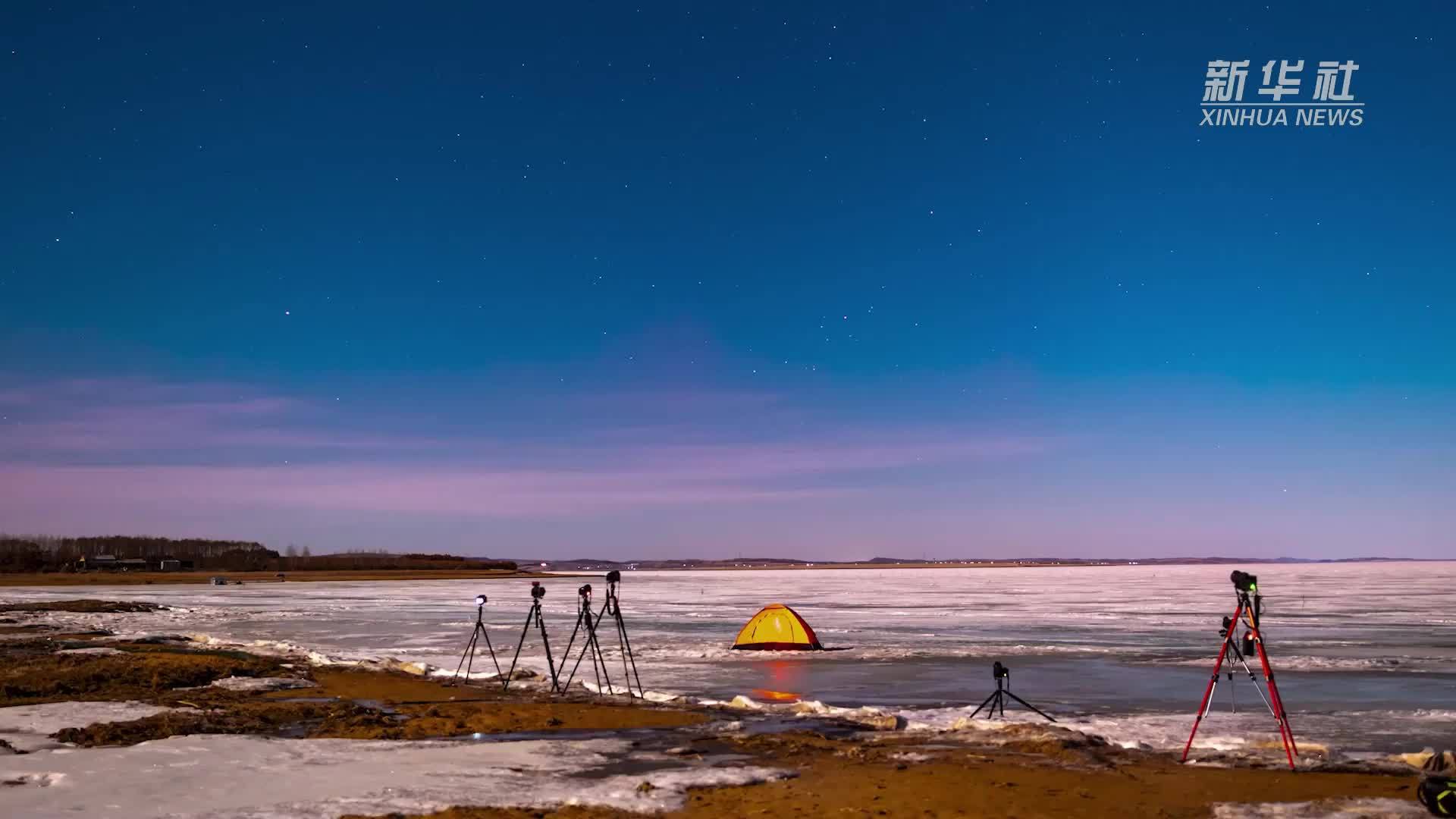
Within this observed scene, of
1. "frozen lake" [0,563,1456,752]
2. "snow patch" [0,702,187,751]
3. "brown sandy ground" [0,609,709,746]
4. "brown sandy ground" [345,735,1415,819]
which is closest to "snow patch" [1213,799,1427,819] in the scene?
"brown sandy ground" [345,735,1415,819]

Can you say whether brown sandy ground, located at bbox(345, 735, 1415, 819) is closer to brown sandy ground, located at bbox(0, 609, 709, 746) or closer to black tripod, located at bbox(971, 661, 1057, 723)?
black tripod, located at bbox(971, 661, 1057, 723)

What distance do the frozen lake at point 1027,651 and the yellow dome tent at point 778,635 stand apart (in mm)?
709

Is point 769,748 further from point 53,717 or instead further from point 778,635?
point 778,635

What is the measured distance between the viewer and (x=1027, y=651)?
83.8 feet

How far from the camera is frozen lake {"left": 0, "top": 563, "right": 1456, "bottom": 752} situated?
596 inches

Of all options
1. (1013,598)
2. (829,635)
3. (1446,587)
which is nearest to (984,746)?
(829,635)

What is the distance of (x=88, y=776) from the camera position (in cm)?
1017

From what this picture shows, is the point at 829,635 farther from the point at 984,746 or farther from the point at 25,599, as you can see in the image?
the point at 25,599

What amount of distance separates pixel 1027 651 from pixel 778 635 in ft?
19.9

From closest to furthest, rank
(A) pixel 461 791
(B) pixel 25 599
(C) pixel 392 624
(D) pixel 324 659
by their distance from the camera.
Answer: (A) pixel 461 791
(D) pixel 324 659
(C) pixel 392 624
(B) pixel 25 599

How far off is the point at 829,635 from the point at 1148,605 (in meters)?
25.2

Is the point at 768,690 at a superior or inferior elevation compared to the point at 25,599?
superior

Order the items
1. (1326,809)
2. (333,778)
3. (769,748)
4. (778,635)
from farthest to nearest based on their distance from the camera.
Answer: (778,635) < (769,748) < (333,778) < (1326,809)

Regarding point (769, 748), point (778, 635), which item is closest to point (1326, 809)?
point (769, 748)
